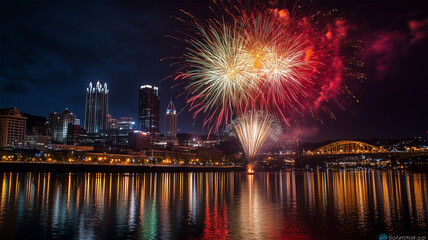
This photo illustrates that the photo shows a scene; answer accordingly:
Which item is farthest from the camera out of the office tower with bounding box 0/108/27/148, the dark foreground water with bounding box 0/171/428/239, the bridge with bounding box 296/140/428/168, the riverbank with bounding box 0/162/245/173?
the office tower with bounding box 0/108/27/148

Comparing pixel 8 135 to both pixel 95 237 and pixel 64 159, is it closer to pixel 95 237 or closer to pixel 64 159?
pixel 64 159

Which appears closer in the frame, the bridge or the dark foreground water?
the dark foreground water

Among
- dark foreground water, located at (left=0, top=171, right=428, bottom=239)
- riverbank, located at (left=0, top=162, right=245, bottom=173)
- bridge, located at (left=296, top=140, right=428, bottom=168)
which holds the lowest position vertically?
dark foreground water, located at (left=0, top=171, right=428, bottom=239)

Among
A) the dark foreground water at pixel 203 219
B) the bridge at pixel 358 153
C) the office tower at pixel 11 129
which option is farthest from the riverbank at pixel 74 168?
the office tower at pixel 11 129

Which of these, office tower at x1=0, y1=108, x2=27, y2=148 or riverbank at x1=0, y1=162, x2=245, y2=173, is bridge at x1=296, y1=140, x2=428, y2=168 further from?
office tower at x1=0, y1=108, x2=27, y2=148

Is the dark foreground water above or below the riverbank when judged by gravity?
below

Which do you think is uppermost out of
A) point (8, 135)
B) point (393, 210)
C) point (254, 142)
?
point (8, 135)

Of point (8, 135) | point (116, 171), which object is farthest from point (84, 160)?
point (8, 135)

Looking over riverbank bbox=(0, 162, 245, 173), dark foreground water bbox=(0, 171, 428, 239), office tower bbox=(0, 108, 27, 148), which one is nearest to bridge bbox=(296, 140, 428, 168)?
riverbank bbox=(0, 162, 245, 173)

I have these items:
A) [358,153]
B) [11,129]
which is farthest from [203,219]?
[11,129]
